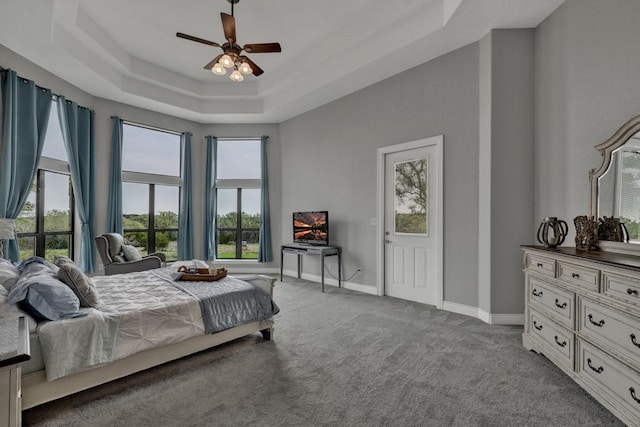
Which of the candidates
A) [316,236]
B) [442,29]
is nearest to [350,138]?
[316,236]

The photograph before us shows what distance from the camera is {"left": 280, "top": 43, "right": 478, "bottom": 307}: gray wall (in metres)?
3.97

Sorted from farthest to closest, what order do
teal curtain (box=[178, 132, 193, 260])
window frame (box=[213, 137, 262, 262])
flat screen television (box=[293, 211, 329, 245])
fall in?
1. window frame (box=[213, 137, 262, 262])
2. teal curtain (box=[178, 132, 193, 260])
3. flat screen television (box=[293, 211, 329, 245])

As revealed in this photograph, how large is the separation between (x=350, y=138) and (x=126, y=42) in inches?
145

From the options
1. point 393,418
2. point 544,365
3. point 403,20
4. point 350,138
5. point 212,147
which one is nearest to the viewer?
point 393,418

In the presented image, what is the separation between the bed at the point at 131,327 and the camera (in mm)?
1985

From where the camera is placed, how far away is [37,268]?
269 cm

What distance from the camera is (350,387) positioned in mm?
2322

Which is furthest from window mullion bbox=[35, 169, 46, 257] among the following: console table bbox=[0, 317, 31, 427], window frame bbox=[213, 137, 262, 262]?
console table bbox=[0, 317, 31, 427]

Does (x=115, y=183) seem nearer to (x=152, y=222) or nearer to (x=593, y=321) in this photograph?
(x=152, y=222)

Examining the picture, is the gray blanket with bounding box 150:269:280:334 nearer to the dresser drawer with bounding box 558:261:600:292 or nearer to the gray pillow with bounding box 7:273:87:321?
the gray pillow with bounding box 7:273:87:321

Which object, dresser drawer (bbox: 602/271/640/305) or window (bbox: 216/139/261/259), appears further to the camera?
window (bbox: 216/139/261/259)

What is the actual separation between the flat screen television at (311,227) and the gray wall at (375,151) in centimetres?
26

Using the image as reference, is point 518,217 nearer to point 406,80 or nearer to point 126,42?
point 406,80

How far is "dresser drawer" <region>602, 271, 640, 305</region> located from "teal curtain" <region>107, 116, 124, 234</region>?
21.3 feet
